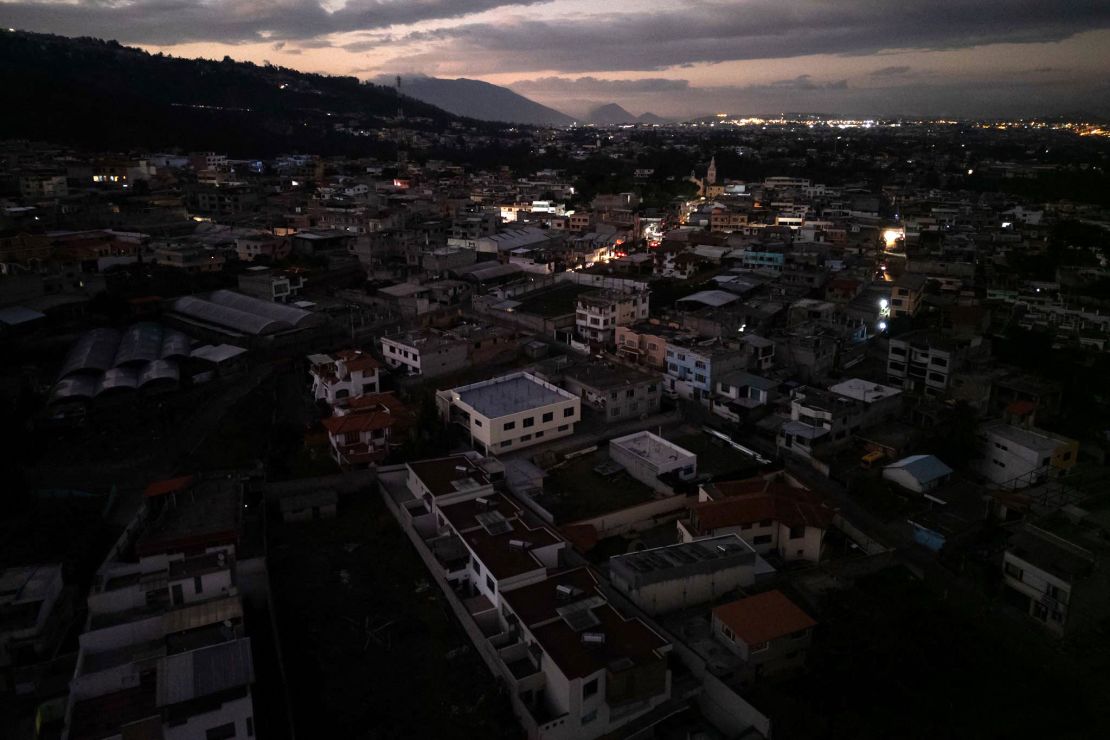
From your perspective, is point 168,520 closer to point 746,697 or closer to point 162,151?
point 746,697

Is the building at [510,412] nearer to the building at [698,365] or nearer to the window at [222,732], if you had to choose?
the building at [698,365]

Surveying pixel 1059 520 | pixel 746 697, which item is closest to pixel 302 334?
pixel 746 697

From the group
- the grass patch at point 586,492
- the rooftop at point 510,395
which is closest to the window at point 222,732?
the grass patch at point 586,492

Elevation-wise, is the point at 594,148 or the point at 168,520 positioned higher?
the point at 594,148

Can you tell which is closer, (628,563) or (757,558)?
(628,563)

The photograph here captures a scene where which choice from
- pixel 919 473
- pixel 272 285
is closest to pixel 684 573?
pixel 919 473

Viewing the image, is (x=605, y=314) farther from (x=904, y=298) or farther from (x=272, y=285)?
(x=272, y=285)

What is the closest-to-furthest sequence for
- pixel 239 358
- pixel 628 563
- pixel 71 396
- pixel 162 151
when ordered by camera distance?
pixel 628 563 < pixel 71 396 < pixel 239 358 < pixel 162 151
